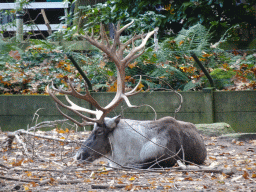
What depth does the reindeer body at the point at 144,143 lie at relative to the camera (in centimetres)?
459

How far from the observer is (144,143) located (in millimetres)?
4762

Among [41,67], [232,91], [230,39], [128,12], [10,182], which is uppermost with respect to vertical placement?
[128,12]

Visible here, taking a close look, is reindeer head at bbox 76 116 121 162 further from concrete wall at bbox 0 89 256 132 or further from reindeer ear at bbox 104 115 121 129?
concrete wall at bbox 0 89 256 132

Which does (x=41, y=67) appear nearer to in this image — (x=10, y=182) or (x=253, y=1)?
(x=10, y=182)

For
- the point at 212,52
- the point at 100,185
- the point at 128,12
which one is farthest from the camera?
the point at 128,12

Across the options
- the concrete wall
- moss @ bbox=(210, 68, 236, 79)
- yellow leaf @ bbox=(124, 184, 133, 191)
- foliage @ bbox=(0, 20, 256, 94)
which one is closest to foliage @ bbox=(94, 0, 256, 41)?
foliage @ bbox=(0, 20, 256, 94)

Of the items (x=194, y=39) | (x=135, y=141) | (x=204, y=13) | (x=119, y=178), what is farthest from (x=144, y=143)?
(x=204, y=13)

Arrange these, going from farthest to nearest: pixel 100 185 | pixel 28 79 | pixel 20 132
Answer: pixel 28 79 < pixel 20 132 < pixel 100 185

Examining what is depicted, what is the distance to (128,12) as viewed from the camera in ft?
37.8

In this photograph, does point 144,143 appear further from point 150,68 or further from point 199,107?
point 150,68

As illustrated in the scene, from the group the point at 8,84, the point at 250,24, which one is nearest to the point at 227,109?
the point at 250,24

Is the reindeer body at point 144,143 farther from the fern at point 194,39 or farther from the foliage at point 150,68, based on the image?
the fern at point 194,39

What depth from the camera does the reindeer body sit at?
459 centimetres

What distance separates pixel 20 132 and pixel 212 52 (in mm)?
5007
